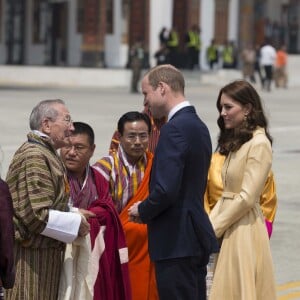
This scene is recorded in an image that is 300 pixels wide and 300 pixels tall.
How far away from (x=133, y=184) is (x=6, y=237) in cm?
224

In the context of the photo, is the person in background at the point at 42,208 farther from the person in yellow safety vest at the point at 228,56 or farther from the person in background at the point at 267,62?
the person in yellow safety vest at the point at 228,56

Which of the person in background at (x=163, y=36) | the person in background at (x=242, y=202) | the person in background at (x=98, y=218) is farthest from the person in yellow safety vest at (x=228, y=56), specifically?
the person in background at (x=242, y=202)

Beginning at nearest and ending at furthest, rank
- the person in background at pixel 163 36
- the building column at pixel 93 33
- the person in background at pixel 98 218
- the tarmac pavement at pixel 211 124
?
the person in background at pixel 98 218 < the tarmac pavement at pixel 211 124 < the person in background at pixel 163 36 < the building column at pixel 93 33

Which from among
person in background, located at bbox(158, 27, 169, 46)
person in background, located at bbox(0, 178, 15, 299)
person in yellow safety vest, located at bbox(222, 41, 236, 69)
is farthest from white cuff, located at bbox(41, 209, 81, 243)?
person in yellow safety vest, located at bbox(222, 41, 236, 69)

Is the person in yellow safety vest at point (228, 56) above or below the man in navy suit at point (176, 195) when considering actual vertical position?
below

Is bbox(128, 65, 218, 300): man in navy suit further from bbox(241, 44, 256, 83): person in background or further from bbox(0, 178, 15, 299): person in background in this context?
bbox(241, 44, 256, 83): person in background

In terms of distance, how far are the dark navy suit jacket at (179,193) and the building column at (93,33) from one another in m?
40.7

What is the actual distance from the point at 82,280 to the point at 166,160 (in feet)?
2.83

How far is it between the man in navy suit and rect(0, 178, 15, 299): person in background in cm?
102

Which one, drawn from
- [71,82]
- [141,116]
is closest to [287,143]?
[141,116]

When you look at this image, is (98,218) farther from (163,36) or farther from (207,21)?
(207,21)

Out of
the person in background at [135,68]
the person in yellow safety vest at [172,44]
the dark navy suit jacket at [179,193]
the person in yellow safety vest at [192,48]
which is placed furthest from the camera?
the person in yellow safety vest at [192,48]

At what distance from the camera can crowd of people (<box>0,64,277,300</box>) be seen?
6.01m

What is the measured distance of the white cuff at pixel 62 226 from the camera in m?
6.00
